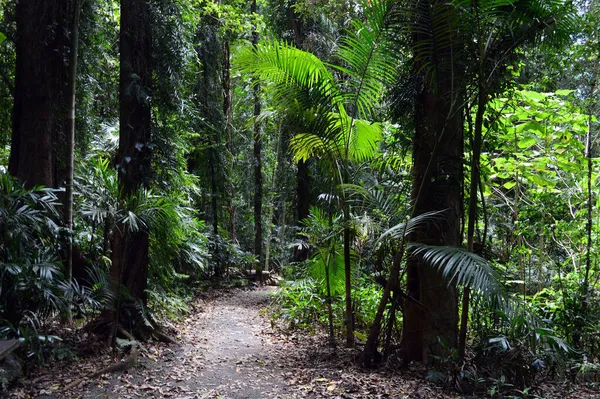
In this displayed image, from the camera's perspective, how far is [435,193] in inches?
188

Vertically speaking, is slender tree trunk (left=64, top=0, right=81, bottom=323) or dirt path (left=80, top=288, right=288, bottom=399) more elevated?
slender tree trunk (left=64, top=0, right=81, bottom=323)

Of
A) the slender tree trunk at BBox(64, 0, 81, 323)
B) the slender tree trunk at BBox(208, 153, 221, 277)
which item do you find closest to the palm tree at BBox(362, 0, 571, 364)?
the slender tree trunk at BBox(64, 0, 81, 323)

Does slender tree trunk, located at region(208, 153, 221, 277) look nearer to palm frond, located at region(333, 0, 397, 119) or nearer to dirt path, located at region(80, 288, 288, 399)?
dirt path, located at region(80, 288, 288, 399)

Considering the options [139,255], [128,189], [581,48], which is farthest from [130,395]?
[581,48]

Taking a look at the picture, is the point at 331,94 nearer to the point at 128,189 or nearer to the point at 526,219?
the point at 128,189

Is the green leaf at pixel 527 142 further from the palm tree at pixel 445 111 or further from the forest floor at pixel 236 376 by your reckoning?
the forest floor at pixel 236 376

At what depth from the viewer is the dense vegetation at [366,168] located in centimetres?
421

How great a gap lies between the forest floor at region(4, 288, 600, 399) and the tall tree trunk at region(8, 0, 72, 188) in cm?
243

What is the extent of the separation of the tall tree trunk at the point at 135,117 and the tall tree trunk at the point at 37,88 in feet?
2.56

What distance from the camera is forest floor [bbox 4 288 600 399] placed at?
162 inches

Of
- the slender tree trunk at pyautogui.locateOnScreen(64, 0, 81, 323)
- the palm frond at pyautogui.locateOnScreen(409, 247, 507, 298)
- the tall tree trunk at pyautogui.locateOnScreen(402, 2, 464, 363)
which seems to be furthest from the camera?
the slender tree trunk at pyautogui.locateOnScreen(64, 0, 81, 323)

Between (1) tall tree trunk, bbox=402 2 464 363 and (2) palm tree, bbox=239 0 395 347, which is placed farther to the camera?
(2) palm tree, bbox=239 0 395 347

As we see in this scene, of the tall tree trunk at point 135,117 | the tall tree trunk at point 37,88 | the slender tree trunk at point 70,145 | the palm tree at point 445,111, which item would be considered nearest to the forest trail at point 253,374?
the palm tree at point 445,111

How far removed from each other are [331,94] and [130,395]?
3.86 m
